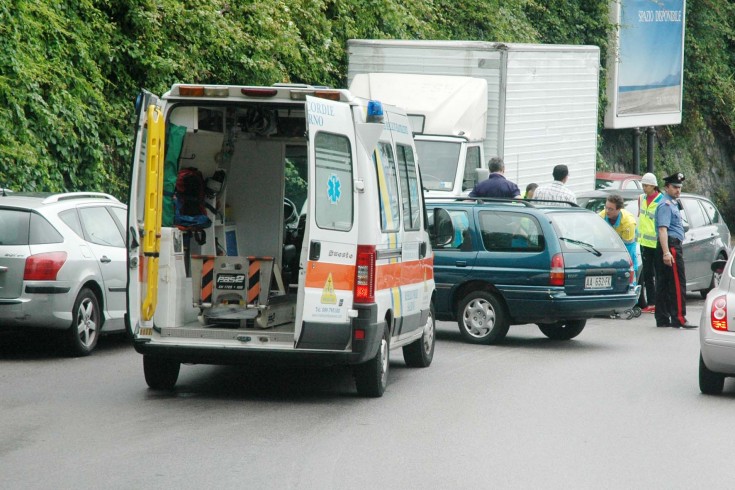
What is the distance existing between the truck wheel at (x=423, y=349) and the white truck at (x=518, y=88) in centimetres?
690

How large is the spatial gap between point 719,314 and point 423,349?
308cm

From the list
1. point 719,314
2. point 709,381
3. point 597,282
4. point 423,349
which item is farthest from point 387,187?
point 597,282

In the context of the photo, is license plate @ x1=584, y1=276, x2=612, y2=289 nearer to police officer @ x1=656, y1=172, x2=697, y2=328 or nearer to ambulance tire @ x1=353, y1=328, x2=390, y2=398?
police officer @ x1=656, y1=172, x2=697, y2=328

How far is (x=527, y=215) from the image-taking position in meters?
14.9

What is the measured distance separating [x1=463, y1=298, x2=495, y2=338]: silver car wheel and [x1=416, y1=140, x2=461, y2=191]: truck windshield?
4.92 m

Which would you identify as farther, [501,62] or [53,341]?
[501,62]

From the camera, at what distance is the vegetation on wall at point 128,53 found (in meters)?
16.3

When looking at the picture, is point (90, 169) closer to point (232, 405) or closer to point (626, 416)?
point (232, 405)

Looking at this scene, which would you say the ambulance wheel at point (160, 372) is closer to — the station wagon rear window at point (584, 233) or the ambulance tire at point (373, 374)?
the ambulance tire at point (373, 374)

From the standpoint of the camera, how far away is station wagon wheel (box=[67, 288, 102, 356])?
41.8ft

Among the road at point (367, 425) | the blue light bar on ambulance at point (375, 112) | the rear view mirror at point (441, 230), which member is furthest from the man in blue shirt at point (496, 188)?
the blue light bar on ambulance at point (375, 112)

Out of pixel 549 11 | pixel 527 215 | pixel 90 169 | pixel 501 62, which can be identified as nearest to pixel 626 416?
pixel 527 215

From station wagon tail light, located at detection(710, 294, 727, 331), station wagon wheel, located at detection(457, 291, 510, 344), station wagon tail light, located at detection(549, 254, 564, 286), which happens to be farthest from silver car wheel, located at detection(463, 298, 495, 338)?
station wagon tail light, located at detection(710, 294, 727, 331)

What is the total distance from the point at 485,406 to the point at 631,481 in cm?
282
